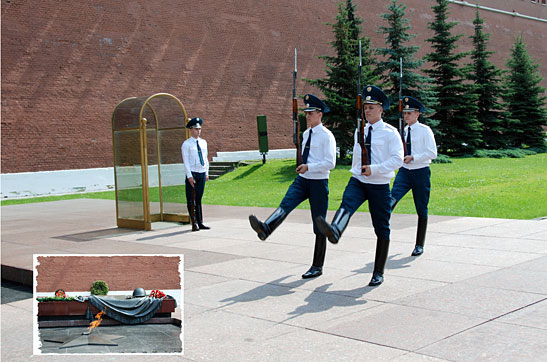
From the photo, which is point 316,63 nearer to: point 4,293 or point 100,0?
point 100,0

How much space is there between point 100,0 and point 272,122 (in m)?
9.85

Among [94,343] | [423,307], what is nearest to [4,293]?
[94,343]

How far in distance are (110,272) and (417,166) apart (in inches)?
187

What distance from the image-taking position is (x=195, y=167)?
10570 millimetres

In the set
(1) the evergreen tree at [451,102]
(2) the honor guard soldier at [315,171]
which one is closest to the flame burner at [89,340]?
(2) the honor guard soldier at [315,171]

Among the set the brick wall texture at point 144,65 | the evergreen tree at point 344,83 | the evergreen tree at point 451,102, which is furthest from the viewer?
the evergreen tree at point 451,102

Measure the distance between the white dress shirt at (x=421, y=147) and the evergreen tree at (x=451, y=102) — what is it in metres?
21.2

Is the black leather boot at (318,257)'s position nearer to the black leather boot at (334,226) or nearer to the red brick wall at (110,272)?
the black leather boot at (334,226)

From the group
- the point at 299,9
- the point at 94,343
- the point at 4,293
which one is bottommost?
the point at 4,293

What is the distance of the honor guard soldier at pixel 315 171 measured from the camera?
21.3 ft

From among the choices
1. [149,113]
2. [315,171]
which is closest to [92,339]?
[315,171]

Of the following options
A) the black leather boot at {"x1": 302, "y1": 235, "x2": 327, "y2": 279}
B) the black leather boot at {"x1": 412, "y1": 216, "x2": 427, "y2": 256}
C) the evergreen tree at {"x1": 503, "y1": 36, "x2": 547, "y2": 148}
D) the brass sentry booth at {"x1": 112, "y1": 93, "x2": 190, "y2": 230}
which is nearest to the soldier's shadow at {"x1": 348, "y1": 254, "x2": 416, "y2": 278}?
the black leather boot at {"x1": 412, "y1": 216, "x2": 427, "y2": 256}

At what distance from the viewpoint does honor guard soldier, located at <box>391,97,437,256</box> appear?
7.65 meters

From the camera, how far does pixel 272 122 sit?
29938 mm
